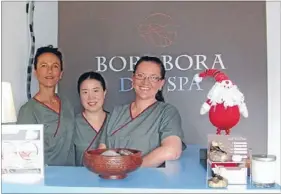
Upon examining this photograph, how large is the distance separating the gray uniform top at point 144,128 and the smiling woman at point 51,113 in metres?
0.25

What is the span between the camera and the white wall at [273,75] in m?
2.82

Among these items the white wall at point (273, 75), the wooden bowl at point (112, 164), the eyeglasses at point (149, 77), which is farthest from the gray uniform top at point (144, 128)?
the white wall at point (273, 75)

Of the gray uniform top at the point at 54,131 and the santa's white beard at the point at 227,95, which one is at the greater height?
the santa's white beard at the point at 227,95

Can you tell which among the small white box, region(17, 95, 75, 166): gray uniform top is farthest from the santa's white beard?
region(17, 95, 75, 166): gray uniform top

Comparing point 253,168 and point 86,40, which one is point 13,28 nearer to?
point 86,40

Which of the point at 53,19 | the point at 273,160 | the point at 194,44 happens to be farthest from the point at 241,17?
the point at 273,160

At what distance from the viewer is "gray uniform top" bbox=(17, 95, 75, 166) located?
232 centimetres

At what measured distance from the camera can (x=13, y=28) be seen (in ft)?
8.12

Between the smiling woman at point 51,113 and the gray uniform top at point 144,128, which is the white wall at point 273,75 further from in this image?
the smiling woman at point 51,113

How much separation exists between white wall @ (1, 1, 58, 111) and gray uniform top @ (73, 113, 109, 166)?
41cm

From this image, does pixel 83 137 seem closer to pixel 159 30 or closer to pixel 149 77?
pixel 149 77

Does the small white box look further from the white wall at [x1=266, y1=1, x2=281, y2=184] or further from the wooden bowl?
the white wall at [x1=266, y1=1, x2=281, y2=184]

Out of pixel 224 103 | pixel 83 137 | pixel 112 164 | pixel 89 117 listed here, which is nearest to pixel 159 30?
pixel 89 117

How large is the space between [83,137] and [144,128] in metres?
0.39
